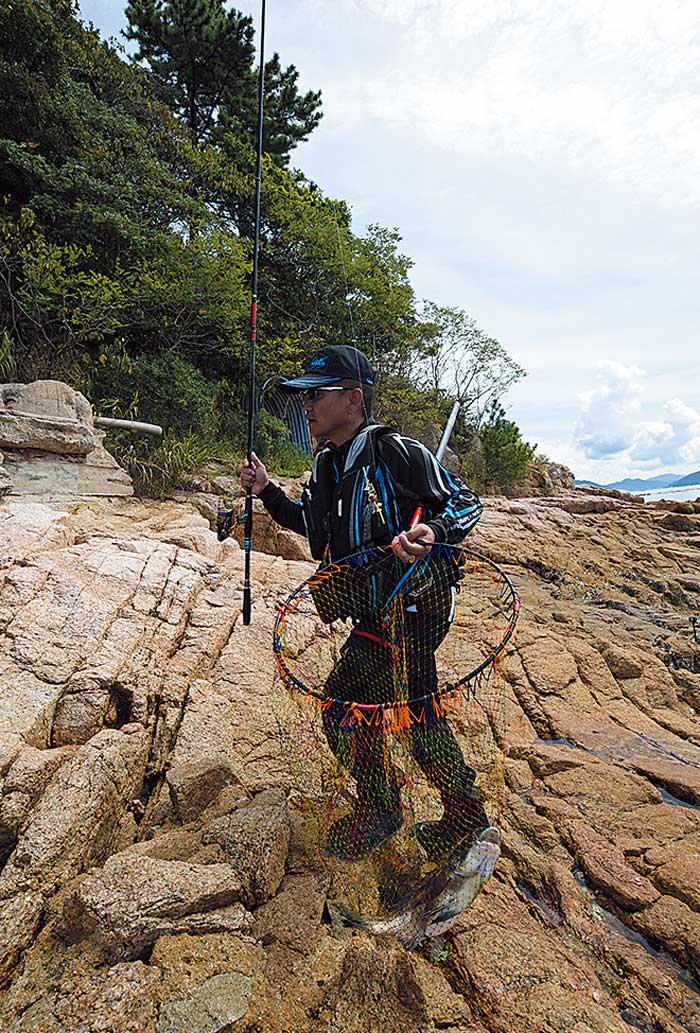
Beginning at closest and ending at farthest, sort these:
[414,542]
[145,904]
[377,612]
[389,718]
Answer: [145,904] → [414,542] → [389,718] → [377,612]

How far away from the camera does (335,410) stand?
2631mm

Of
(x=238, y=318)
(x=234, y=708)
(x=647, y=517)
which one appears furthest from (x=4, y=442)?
(x=647, y=517)

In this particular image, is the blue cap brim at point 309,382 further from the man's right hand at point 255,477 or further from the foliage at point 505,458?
the foliage at point 505,458

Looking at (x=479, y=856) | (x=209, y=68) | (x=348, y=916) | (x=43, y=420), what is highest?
(x=209, y=68)

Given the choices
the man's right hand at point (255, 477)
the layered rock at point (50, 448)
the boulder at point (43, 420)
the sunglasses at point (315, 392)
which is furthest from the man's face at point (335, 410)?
the boulder at point (43, 420)

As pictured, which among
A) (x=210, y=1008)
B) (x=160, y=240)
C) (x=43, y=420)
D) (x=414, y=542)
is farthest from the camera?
(x=160, y=240)

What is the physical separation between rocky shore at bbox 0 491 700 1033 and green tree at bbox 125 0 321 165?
721 inches

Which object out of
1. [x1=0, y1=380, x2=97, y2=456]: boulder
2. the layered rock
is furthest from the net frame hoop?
[x1=0, y1=380, x2=97, y2=456]: boulder

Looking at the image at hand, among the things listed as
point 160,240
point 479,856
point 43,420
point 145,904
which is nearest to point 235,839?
point 145,904

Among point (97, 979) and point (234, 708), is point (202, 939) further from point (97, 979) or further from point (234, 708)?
point (234, 708)

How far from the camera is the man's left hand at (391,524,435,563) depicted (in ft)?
7.13

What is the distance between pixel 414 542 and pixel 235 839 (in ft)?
5.03

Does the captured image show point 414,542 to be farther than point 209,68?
No

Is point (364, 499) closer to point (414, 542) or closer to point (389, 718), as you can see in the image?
point (414, 542)
